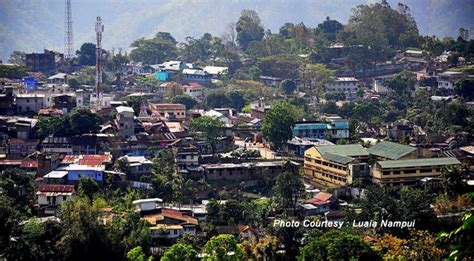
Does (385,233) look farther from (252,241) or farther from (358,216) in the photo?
(252,241)

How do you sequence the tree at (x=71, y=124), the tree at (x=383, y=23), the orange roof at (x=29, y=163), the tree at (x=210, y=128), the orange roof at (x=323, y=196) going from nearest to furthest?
the orange roof at (x=323, y=196) → the orange roof at (x=29, y=163) → the tree at (x=71, y=124) → the tree at (x=210, y=128) → the tree at (x=383, y=23)

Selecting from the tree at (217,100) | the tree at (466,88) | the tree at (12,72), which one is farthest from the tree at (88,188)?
the tree at (466,88)

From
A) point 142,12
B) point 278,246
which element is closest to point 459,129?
point 278,246

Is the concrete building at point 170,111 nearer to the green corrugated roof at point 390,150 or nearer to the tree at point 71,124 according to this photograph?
the tree at point 71,124

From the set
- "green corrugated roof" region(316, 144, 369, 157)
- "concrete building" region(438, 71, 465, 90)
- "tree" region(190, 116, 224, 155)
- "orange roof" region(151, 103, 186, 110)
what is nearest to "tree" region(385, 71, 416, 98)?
"concrete building" region(438, 71, 465, 90)

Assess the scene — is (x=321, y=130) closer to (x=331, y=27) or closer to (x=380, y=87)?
(x=380, y=87)

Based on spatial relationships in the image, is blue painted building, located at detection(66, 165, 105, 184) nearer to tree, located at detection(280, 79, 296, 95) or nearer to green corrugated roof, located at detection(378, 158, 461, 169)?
green corrugated roof, located at detection(378, 158, 461, 169)
